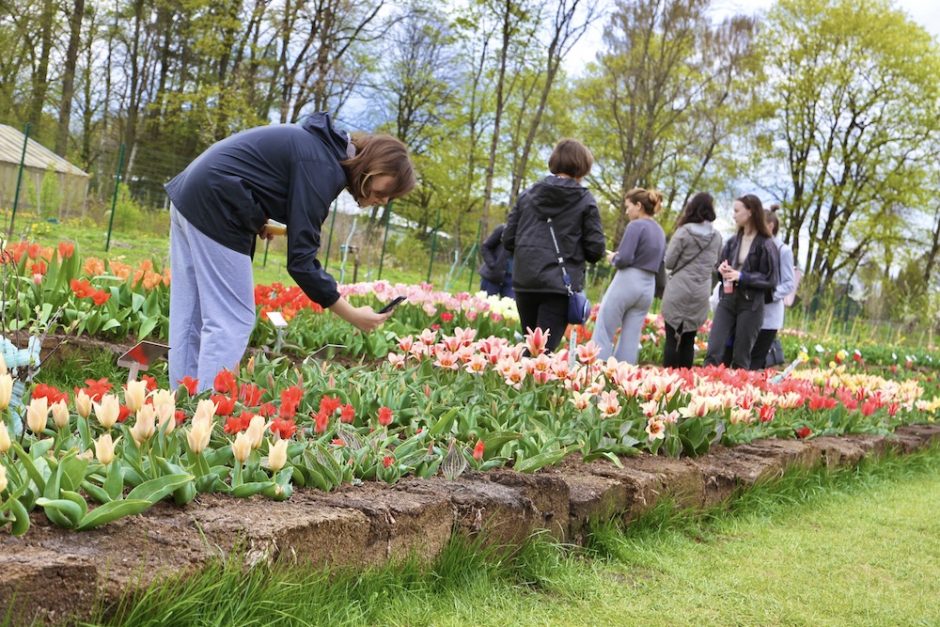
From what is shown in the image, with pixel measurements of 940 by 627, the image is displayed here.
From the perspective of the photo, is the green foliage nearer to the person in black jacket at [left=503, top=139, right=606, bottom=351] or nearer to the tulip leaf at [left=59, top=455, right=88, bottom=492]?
the person in black jacket at [left=503, top=139, right=606, bottom=351]

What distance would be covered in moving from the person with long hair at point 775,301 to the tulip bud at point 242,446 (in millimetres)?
5838

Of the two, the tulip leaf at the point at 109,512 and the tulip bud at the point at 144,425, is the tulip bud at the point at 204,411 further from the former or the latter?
the tulip leaf at the point at 109,512

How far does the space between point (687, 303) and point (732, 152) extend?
31030 millimetres

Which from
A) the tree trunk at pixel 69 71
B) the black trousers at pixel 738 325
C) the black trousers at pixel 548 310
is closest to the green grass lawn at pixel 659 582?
the black trousers at pixel 548 310

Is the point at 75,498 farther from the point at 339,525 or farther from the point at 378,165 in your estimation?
the point at 378,165

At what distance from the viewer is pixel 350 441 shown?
3123 millimetres

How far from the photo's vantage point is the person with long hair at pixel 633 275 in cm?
695

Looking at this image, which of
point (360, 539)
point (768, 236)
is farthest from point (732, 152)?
point (360, 539)

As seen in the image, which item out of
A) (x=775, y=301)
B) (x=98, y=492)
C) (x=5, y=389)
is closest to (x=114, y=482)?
(x=98, y=492)

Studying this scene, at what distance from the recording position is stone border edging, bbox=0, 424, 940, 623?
1.80 metres

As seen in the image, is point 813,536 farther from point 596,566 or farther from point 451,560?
point 451,560

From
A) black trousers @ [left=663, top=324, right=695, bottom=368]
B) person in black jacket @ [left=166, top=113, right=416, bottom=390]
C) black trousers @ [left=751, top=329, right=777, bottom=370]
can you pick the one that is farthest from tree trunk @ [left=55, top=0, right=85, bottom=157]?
person in black jacket @ [left=166, top=113, right=416, bottom=390]

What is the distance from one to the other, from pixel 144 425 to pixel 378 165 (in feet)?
4.75

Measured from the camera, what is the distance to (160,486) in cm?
225
